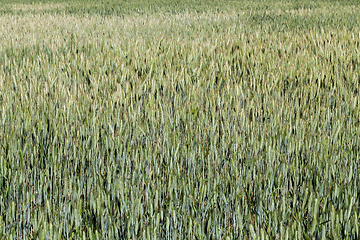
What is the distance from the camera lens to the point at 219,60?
345cm

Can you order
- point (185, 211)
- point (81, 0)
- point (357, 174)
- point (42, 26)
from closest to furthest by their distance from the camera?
1. point (185, 211)
2. point (357, 174)
3. point (42, 26)
4. point (81, 0)

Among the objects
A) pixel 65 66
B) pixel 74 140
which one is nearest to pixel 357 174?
pixel 74 140

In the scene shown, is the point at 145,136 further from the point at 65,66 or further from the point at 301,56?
the point at 301,56

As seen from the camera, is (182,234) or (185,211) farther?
(185,211)

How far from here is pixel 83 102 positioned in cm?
227

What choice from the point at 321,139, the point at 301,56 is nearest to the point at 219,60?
the point at 301,56

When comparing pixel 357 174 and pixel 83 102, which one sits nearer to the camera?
pixel 357 174

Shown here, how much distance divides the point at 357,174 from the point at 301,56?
213 cm

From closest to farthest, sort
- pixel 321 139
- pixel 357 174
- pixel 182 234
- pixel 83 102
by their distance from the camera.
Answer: pixel 182 234 < pixel 357 174 < pixel 321 139 < pixel 83 102

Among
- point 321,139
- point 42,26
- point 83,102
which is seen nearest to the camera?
point 321,139

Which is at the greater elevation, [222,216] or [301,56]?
[301,56]

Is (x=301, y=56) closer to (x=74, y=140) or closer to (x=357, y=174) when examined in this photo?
(x=357, y=174)

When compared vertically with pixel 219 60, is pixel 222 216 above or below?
below

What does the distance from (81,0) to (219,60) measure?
1131 cm
